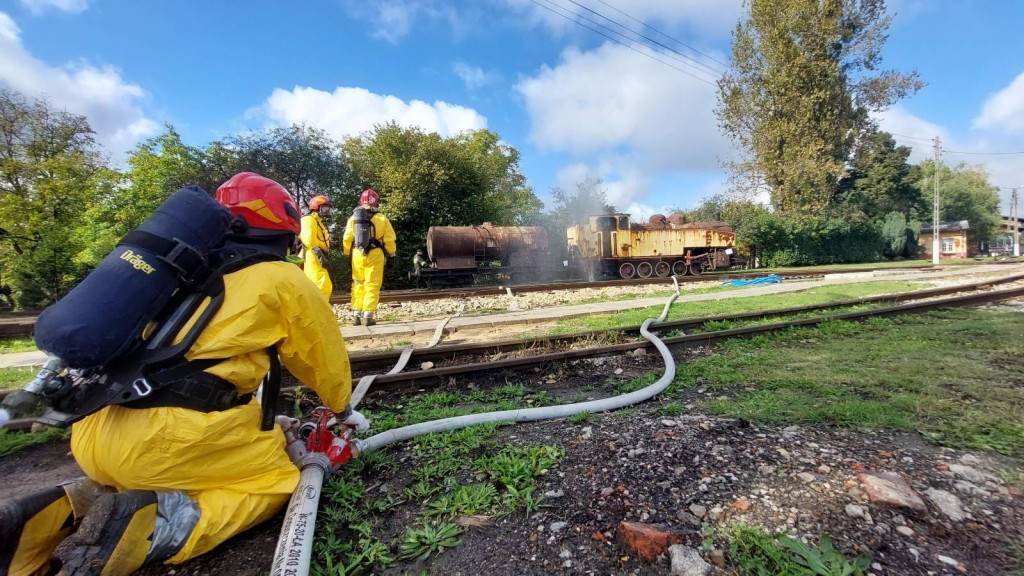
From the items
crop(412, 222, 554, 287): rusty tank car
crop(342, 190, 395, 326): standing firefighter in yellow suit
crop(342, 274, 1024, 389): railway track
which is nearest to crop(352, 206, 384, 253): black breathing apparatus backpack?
crop(342, 190, 395, 326): standing firefighter in yellow suit

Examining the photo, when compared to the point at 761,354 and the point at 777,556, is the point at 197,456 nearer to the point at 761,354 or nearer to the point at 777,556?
the point at 777,556

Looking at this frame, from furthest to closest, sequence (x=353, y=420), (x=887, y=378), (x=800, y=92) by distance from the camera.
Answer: (x=800, y=92) < (x=887, y=378) < (x=353, y=420)

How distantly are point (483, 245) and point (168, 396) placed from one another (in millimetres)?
14591

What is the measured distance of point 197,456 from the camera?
1672 millimetres

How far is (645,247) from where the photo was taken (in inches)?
746

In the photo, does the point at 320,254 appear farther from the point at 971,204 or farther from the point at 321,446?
the point at 971,204

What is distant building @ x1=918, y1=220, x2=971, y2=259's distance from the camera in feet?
137

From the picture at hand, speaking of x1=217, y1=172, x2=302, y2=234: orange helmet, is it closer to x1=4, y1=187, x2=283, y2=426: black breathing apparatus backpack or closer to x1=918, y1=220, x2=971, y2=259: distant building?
x1=4, y1=187, x2=283, y2=426: black breathing apparatus backpack

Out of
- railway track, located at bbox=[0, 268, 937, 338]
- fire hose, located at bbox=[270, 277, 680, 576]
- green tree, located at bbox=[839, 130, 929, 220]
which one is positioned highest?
green tree, located at bbox=[839, 130, 929, 220]

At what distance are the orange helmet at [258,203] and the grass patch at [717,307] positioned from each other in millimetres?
4581

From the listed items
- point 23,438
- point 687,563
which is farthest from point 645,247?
point 23,438

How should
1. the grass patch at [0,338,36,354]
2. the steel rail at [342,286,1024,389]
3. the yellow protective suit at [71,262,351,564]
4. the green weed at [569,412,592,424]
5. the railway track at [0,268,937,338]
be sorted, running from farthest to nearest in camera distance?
the railway track at [0,268,937,338] → the grass patch at [0,338,36,354] → the steel rail at [342,286,1024,389] → the green weed at [569,412,592,424] → the yellow protective suit at [71,262,351,564]

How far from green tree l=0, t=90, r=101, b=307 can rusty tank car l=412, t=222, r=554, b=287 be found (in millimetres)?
11155

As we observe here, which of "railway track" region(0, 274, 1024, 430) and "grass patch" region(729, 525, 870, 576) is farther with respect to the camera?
"railway track" region(0, 274, 1024, 430)
